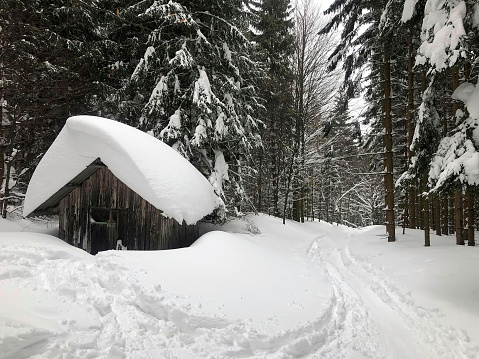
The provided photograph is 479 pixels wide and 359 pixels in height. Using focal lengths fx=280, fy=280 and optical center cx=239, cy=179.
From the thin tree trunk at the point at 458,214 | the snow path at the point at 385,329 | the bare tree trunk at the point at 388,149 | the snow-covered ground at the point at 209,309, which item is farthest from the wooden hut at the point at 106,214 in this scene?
the bare tree trunk at the point at 388,149

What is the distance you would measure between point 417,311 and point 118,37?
15.7 metres

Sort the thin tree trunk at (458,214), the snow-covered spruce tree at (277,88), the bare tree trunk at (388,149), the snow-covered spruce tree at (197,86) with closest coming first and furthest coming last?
1. the thin tree trunk at (458,214)
2. the snow-covered spruce tree at (197,86)
3. the bare tree trunk at (388,149)
4. the snow-covered spruce tree at (277,88)

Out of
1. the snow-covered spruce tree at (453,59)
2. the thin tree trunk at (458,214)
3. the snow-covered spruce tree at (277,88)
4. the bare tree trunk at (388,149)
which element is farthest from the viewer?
the snow-covered spruce tree at (277,88)

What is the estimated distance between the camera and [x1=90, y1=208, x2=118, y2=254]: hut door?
8.91 m

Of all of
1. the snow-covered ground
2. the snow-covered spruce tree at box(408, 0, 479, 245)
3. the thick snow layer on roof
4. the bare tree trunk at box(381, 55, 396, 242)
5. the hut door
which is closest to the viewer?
the snow-covered ground

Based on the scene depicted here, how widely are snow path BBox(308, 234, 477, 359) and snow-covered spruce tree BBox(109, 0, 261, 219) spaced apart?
5.66 m

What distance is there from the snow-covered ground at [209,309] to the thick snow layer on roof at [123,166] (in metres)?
1.79

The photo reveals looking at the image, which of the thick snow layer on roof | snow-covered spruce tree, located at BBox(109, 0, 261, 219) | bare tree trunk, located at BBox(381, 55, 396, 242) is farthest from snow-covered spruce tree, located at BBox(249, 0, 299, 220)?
the thick snow layer on roof

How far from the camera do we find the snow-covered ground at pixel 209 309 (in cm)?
330

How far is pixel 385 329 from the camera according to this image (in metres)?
4.66

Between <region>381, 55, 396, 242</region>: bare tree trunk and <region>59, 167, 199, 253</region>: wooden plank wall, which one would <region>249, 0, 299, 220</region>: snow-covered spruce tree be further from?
<region>59, 167, 199, 253</region>: wooden plank wall

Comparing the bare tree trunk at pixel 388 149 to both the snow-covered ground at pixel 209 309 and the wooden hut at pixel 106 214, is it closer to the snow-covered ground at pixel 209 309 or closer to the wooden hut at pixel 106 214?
the snow-covered ground at pixel 209 309

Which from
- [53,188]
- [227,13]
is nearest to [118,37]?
[227,13]

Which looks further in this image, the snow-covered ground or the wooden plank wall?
the wooden plank wall
